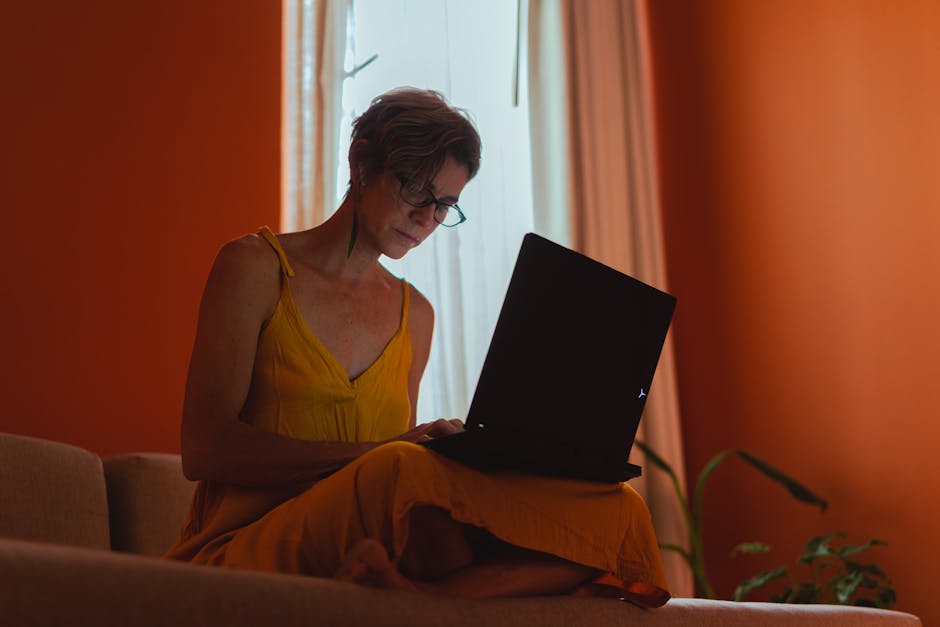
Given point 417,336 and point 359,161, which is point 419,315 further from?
point 359,161

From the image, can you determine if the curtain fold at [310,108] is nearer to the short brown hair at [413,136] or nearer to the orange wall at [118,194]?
the orange wall at [118,194]

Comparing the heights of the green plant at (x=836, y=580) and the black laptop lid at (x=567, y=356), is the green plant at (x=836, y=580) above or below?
below

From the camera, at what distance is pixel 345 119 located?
10.4 feet

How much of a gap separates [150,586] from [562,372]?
0.68 m

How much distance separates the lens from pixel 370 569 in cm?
117

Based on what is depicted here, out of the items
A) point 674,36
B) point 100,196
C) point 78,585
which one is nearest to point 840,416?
point 674,36

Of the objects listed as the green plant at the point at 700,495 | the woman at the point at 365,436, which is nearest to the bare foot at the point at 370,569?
the woman at the point at 365,436

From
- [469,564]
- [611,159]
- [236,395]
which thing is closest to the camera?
[469,564]

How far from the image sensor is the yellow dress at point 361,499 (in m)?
1.26

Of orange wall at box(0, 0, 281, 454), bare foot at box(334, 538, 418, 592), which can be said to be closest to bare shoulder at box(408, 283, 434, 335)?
bare foot at box(334, 538, 418, 592)

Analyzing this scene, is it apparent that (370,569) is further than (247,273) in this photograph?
No

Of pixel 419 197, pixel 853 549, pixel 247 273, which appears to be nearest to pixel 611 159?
pixel 853 549

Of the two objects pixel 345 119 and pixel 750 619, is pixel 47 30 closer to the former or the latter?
pixel 345 119

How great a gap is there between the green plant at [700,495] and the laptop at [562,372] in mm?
1805
